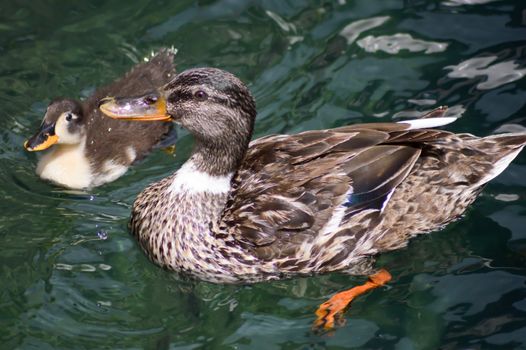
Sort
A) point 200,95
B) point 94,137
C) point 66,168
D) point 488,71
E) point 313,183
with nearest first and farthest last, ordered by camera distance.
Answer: point 200,95
point 313,183
point 66,168
point 94,137
point 488,71

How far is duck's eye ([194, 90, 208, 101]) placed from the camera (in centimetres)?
492

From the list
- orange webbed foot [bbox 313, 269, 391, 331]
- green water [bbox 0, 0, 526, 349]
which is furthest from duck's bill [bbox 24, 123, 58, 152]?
orange webbed foot [bbox 313, 269, 391, 331]

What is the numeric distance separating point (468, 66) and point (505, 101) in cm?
44

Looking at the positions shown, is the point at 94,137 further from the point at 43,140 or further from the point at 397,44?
the point at 397,44

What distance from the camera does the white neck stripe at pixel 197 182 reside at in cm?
515

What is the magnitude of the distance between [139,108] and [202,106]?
38 cm

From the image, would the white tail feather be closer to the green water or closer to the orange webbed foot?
the green water

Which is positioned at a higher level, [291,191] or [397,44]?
[397,44]

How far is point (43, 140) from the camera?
5863mm

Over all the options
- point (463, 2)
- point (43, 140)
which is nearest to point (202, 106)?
point (43, 140)

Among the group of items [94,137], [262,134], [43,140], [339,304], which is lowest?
[339,304]

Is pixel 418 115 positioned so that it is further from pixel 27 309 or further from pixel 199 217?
pixel 27 309

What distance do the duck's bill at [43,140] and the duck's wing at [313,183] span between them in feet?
4.62

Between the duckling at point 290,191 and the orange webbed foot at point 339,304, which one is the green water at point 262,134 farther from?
the duckling at point 290,191
